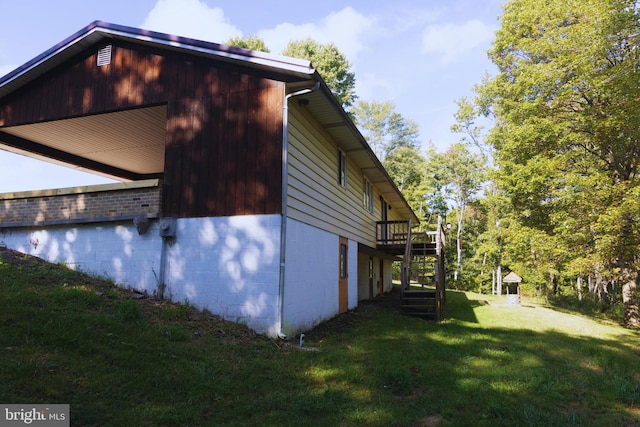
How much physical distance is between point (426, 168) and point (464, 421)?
35619 millimetres

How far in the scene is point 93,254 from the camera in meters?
9.10

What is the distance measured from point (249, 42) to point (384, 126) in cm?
1577

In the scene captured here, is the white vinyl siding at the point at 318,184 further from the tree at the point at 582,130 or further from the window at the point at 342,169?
the tree at the point at 582,130

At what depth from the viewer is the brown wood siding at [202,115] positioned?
8.22 metres

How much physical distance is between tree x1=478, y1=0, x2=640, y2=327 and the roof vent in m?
→ 14.5

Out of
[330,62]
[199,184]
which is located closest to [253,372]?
[199,184]

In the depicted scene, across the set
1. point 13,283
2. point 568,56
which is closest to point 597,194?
point 568,56

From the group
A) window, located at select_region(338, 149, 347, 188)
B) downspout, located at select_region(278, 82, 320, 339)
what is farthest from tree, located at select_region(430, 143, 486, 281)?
downspout, located at select_region(278, 82, 320, 339)

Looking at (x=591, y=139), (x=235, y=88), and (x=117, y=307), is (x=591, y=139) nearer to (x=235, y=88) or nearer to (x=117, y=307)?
(x=235, y=88)

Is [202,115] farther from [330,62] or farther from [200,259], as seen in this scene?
[330,62]

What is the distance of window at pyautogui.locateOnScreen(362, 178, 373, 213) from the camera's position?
16078 millimetres

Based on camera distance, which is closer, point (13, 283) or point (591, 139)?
point (13, 283)

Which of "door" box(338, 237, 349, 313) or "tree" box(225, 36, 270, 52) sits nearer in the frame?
"door" box(338, 237, 349, 313)

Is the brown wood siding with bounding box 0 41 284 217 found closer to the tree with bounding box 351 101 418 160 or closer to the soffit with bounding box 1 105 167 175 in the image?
the soffit with bounding box 1 105 167 175
